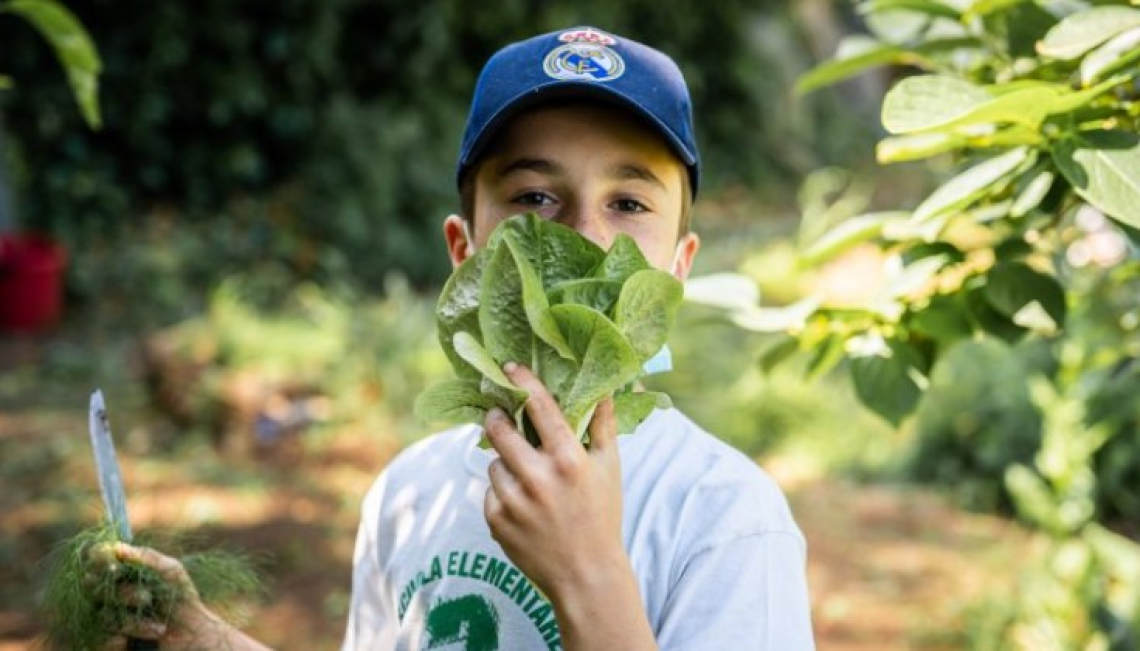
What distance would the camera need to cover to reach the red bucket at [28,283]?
7223 mm

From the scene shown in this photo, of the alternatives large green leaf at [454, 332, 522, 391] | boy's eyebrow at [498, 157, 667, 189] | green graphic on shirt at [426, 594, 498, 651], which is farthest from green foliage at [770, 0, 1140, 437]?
green graphic on shirt at [426, 594, 498, 651]

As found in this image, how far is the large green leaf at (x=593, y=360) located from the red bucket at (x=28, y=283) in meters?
6.95

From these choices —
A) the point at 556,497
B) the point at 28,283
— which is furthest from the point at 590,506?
the point at 28,283

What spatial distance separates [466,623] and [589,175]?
549mm

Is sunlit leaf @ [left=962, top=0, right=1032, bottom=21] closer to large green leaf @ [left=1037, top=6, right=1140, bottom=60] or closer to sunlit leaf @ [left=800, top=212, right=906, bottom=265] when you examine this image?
large green leaf @ [left=1037, top=6, right=1140, bottom=60]

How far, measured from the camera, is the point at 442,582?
144 cm

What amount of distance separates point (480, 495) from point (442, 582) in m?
0.12

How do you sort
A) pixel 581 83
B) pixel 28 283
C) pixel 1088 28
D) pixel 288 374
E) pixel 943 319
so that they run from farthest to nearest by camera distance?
pixel 28 283 → pixel 288 374 → pixel 943 319 → pixel 581 83 → pixel 1088 28

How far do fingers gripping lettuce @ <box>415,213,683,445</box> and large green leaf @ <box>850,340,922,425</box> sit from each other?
2.03ft

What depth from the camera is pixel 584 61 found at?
4.66ft

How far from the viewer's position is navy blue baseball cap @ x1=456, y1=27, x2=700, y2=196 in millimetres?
1391

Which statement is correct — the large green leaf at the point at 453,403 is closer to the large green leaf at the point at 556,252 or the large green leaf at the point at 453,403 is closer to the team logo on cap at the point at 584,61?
the large green leaf at the point at 556,252

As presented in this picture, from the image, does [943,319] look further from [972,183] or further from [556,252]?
[556,252]

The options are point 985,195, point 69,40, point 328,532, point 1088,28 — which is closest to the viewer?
point 1088,28
